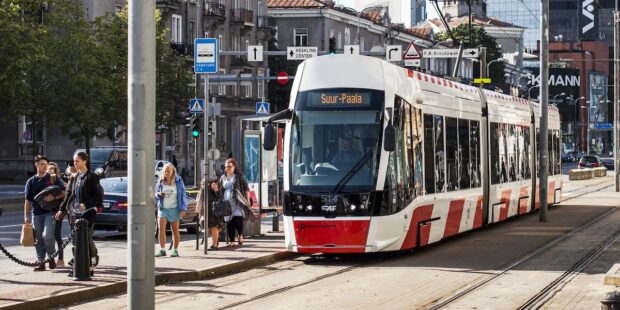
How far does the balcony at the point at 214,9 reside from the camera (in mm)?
74750

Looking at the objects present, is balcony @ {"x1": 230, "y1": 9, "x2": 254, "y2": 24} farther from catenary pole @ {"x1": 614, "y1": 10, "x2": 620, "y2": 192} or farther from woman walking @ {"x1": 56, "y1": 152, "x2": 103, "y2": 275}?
woman walking @ {"x1": 56, "y1": 152, "x2": 103, "y2": 275}

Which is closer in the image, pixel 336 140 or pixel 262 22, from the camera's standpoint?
pixel 336 140

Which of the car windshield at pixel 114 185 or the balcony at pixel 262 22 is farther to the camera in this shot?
the balcony at pixel 262 22

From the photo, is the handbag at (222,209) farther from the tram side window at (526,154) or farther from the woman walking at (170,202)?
the tram side window at (526,154)

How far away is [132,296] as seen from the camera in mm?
10078

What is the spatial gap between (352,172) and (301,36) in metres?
72.3

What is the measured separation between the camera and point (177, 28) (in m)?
71.9

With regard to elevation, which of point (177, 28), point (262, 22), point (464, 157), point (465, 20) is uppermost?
point (465, 20)

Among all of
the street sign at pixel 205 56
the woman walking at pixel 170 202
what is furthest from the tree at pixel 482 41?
the woman walking at pixel 170 202

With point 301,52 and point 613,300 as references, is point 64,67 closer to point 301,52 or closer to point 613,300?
point 301,52

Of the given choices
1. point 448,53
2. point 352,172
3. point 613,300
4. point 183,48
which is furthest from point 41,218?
point 183,48

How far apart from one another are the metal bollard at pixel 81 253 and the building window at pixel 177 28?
54.8 m

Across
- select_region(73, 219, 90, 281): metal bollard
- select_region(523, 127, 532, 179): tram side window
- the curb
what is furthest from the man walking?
select_region(523, 127, 532, 179): tram side window

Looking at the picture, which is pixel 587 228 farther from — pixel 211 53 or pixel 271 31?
pixel 271 31
